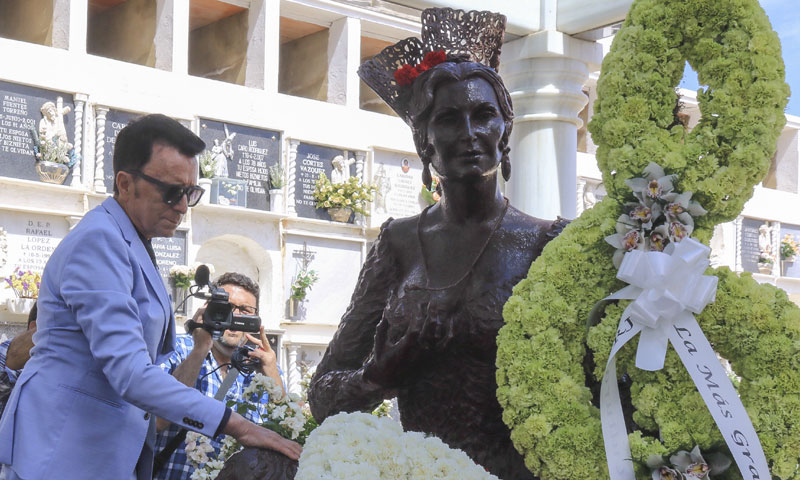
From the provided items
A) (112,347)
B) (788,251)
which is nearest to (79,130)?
(112,347)

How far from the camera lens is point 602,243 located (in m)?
1.77

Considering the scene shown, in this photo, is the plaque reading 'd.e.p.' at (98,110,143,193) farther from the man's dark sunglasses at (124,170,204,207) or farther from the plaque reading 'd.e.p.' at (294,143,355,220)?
the man's dark sunglasses at (124,170,204,207)

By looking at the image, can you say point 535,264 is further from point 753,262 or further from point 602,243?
point 753,262

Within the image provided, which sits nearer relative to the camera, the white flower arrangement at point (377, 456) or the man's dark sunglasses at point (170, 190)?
the white flower arrangement at point (377, 456)

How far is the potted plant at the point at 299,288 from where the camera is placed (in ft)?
50.6

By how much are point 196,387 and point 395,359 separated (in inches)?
82.5

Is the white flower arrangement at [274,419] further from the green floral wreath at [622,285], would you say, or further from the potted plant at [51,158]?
the potted plant at [51,158]

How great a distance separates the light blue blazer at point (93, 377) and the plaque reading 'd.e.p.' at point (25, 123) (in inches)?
454

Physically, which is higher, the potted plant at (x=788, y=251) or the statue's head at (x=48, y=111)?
the statue's head at (x=48, y=111)

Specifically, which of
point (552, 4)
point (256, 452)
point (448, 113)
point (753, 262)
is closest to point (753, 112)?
point (448, 113)

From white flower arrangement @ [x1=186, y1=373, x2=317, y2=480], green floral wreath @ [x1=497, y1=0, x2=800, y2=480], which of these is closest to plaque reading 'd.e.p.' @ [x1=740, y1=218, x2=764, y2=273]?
white flower arrangement @ [x1=186, y1=373, x2=317, y2=480]

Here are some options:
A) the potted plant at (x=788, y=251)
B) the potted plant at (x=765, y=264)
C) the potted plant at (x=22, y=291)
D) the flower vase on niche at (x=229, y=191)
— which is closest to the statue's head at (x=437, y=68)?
the potted plant at (x=22, y=291)

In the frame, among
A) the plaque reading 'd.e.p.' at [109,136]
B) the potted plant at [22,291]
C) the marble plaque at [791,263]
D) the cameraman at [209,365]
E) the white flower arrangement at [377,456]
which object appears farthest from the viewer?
the marble plaque at [791,263]

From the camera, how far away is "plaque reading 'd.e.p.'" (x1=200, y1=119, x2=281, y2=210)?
588 inches
